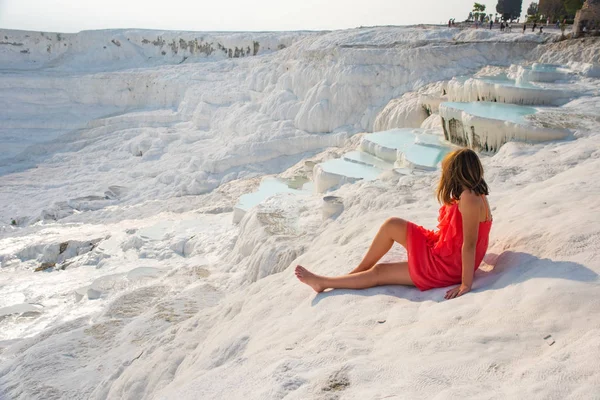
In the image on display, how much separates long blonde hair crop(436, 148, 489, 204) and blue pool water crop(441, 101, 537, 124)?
510cm

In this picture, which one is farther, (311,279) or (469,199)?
(311,279)

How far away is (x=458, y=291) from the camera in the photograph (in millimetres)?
2576

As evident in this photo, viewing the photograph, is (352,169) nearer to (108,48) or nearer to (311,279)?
(311,279)

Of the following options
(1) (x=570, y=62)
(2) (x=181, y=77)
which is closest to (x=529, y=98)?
(1) (x=570, y=62)

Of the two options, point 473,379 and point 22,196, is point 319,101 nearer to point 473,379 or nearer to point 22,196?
point 22,196

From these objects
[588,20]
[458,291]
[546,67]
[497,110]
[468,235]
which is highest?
[588,20]

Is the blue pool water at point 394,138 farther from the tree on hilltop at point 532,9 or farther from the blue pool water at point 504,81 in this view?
the tree on hilltop at point 532,9

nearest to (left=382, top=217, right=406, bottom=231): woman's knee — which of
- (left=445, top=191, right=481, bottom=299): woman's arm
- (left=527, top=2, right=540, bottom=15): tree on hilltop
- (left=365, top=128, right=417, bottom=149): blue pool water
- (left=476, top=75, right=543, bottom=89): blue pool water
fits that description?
(left=445, top=191, right=481, bottom=299): woman's arm

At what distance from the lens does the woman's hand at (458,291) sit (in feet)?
8.39

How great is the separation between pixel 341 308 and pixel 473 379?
3.43ft

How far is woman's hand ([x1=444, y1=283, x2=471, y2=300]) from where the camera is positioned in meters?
2.56

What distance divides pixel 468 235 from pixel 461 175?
0.97 ft

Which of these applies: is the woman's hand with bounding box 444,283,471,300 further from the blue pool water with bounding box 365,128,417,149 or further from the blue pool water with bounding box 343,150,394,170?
the blue pool water with bounding box 365,128,417,149

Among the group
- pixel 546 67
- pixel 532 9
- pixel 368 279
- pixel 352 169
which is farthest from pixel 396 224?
pixel 532 9
